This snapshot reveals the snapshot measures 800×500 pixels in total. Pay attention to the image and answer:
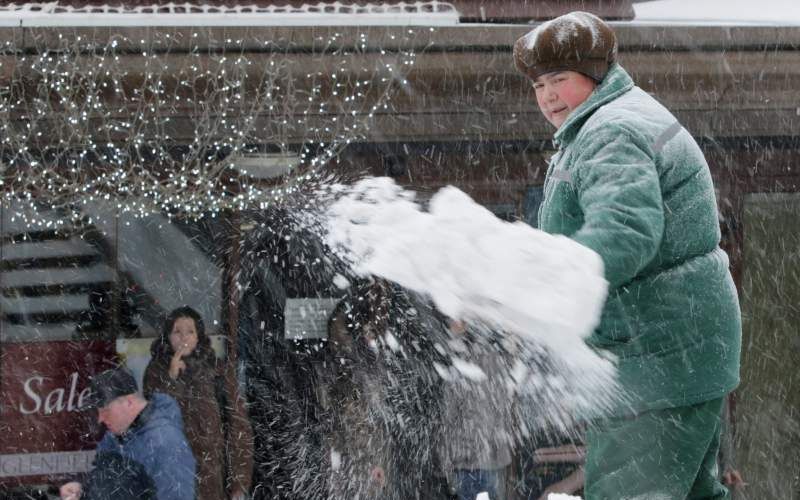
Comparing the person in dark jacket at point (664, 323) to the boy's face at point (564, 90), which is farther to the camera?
the boy's face at point (564, 90)

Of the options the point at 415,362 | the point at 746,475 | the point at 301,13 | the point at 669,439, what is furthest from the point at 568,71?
the point at 746,475

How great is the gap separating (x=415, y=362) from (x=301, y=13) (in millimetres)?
2131

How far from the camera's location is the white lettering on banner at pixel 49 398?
669 centimetres

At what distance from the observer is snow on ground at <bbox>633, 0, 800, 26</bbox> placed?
6.19m

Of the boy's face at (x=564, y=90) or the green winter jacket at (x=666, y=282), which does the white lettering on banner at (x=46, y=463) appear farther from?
the green winter jacket at (x=666, y=282)

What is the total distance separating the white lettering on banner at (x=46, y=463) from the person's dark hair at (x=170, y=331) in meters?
0.87

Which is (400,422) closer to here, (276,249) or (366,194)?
(276,249)

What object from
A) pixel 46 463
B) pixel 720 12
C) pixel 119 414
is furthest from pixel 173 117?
pixel 720 12

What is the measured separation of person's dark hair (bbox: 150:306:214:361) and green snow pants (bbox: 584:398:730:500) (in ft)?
15.3

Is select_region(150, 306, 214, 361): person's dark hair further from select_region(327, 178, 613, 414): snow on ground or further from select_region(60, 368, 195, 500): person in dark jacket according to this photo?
select_region(327, 178, 613, 414): snow on ground

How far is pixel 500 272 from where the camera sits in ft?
5.95

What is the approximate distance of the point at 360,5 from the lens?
605 cm

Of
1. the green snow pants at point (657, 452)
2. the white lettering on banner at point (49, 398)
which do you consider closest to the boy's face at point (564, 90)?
the green snow pants at point (657, 452)

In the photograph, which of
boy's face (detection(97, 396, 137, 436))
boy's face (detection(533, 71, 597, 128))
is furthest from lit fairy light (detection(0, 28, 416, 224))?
A: boy's face (detection(533, 71, 597, 128))
